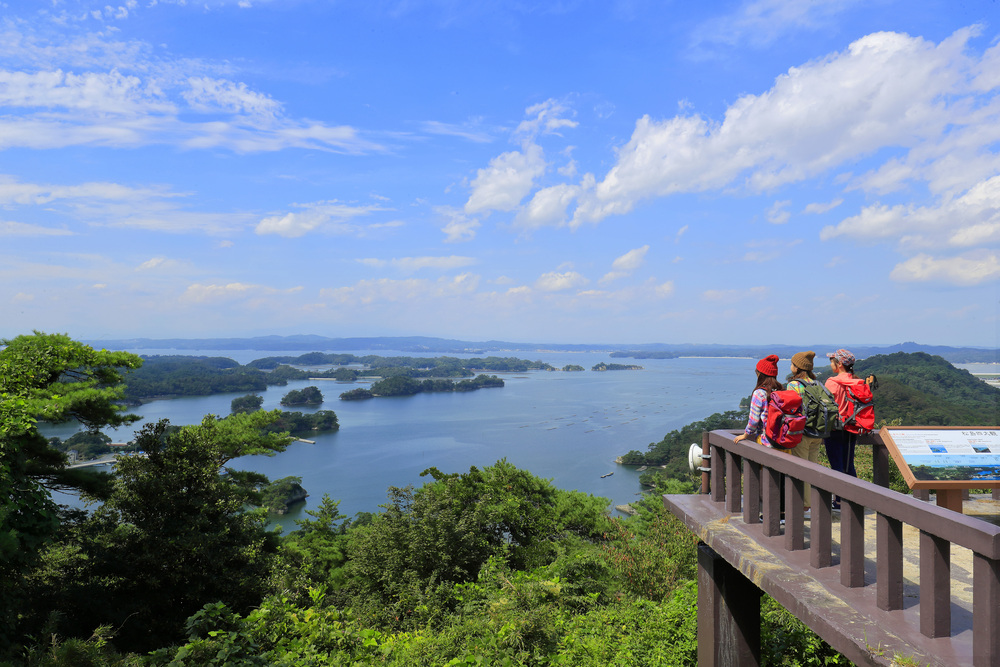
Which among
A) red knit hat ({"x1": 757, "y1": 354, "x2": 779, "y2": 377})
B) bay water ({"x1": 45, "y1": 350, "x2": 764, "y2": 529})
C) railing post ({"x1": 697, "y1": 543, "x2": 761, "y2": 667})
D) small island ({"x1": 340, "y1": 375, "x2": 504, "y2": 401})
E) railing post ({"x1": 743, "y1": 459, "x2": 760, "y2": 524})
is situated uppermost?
red knit hat ({"x1": 757, "y1": 354, "x2": 779, "y2": 377})

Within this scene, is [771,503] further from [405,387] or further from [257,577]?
[405,387]

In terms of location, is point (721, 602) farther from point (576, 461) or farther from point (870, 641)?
point (576, 461)

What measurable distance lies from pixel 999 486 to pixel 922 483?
0.68m

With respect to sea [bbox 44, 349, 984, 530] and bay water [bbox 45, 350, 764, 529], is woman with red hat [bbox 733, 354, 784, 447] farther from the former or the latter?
sea [bbox 44, 349, 984, 530]

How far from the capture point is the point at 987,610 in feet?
6.34

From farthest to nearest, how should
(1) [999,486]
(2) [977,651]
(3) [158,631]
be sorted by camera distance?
(3) [158,631] < (1) [999,486] < (2) [977,651]

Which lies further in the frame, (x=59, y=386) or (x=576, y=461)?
(x=576, y=461)

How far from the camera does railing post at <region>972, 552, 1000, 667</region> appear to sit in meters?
1.91

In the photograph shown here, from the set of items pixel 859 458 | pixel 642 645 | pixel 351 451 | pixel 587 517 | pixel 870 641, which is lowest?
pixel 351 451

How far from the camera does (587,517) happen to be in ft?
62.4

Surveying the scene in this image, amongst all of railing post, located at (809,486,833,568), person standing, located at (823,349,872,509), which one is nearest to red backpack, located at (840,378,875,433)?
person standing, located at (823,349,872,509)

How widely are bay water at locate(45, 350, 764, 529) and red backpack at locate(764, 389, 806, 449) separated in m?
18.1

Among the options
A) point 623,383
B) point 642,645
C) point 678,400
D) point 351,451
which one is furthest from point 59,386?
point 623,383

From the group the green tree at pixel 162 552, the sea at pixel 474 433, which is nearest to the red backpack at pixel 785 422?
the green tree at pixel 162 552
